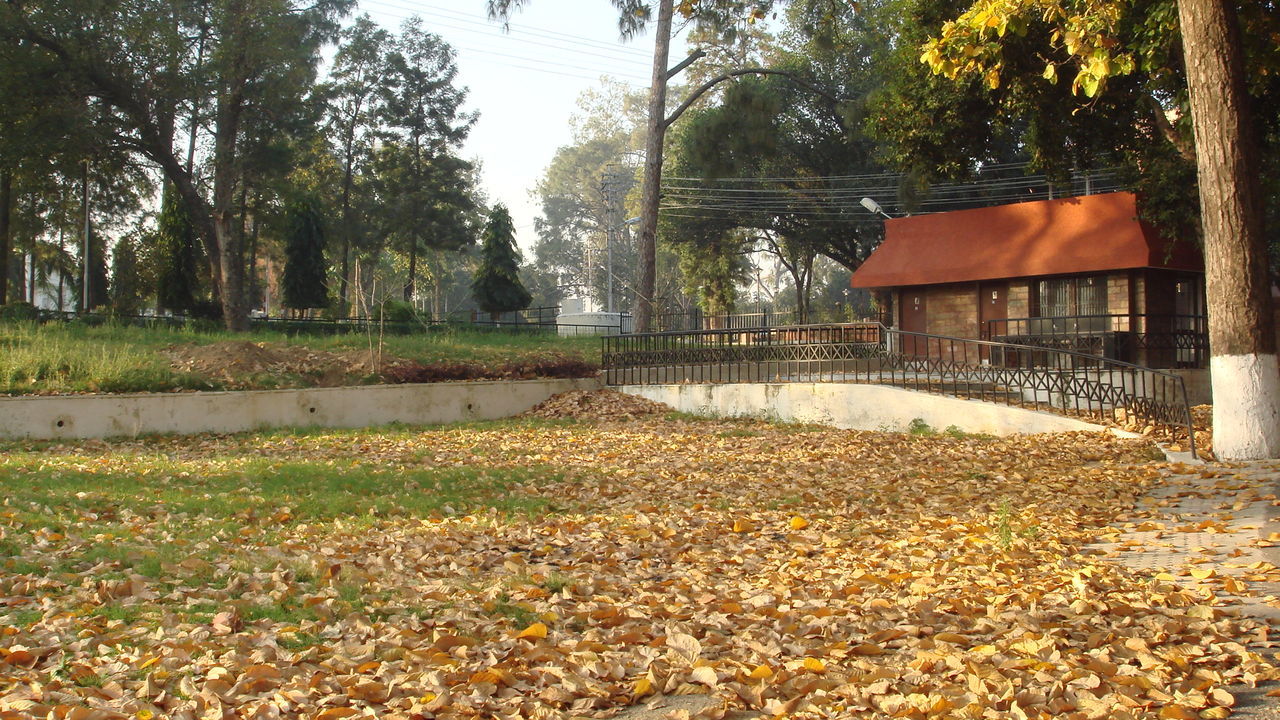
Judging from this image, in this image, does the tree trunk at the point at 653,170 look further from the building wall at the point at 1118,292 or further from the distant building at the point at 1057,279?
the building wall at the point at 1118,292

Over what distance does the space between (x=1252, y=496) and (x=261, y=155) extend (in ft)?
98.8

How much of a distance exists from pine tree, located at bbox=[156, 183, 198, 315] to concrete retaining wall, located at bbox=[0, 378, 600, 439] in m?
19.5

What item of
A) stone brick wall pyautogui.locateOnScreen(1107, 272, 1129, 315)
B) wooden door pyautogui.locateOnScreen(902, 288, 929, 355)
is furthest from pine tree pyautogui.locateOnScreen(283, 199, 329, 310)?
stone brick wall pyautogui.locateOnScreen(1107, 272, 1129, 315)

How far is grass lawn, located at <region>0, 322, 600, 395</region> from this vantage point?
1441cm

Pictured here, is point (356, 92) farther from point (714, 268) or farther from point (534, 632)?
point (534, 632)

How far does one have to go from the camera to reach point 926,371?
16.2m

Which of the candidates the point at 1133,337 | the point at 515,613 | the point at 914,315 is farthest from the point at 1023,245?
the point at 515,613

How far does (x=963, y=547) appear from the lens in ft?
21.9

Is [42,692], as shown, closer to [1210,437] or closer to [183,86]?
[1210,437]

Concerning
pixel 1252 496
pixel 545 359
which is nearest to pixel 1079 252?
pixel 545 359

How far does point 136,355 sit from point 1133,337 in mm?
19243

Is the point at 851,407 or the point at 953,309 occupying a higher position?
the point at 953,309

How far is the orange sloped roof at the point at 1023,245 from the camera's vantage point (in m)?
19.7

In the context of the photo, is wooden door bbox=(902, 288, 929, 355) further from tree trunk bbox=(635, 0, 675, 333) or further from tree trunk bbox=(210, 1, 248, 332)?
tree trunk bbox=(210, 1, 248, 332)
